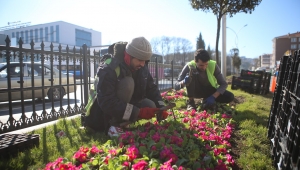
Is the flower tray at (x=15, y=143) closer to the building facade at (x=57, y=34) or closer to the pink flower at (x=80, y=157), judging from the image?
the pink flower at (x=80, y=157)

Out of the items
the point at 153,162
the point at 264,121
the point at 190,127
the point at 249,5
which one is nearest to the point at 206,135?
the point at 190,127

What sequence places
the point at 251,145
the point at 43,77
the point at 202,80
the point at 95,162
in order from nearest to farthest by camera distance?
1. the point at 95,162
2. the point at 251,145
3. the point at 43,77
4. the point at 202,80

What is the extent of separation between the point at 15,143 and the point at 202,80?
3653 mm

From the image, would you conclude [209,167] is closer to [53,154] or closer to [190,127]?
[190,127]

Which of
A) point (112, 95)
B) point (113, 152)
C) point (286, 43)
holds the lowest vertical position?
point (113, 152)

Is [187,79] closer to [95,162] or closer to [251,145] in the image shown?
[251,145]

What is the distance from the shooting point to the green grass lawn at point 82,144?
7.88 feet

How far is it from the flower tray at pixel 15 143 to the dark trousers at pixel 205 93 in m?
3.11

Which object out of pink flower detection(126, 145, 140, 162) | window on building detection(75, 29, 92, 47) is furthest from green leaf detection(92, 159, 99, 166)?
window on building detection(75, 29, 92, 47)

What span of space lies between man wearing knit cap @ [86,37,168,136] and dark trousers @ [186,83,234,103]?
1.62 m

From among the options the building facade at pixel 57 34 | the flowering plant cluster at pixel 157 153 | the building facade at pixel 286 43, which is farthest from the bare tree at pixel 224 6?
the building facade at pixel 286 43

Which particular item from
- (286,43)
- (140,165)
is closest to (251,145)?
(140,165)

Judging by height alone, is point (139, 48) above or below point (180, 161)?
above

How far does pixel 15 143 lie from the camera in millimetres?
2713
